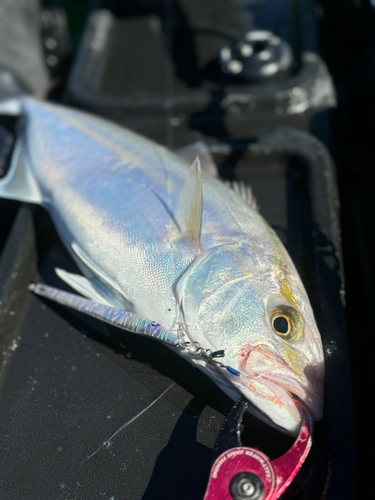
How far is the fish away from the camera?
124 centimetres

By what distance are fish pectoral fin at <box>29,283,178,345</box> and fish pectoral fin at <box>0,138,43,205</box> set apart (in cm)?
58

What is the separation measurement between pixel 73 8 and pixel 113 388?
5068mm

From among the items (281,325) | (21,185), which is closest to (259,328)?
(281,325)

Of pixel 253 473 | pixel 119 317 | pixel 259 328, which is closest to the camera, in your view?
pixel 253 473

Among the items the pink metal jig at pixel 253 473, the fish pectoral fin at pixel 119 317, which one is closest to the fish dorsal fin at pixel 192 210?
the fish pectoral fin at pixel 119 317

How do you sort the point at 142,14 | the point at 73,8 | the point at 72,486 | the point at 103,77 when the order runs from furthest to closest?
the point at 73,8 < the point at 142,14 < the point at 103,77 < the point at 72,486

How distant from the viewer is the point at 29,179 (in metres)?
2.07

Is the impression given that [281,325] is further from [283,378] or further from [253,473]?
[253,473]

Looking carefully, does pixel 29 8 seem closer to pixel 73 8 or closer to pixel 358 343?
pixel 73 8

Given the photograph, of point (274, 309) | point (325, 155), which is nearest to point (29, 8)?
point (325, 155)

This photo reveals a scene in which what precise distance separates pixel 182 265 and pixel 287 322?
0.40 meters

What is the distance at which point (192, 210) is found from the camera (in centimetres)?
149

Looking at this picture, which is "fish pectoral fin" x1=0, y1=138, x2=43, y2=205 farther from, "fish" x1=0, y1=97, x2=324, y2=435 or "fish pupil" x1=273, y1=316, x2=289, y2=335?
"fish pupil" x1=273, y1=316, x2=289, y2=335

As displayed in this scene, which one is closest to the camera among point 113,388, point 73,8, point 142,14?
point 113,388
